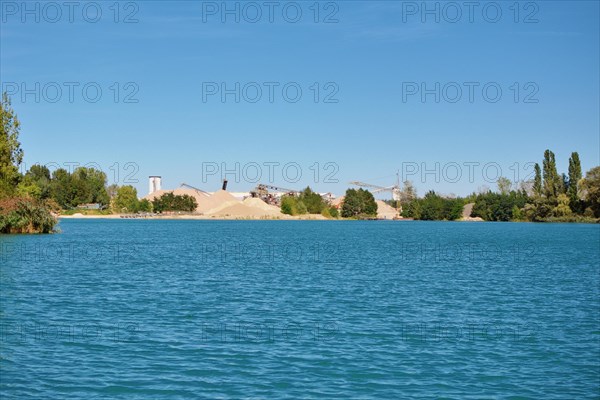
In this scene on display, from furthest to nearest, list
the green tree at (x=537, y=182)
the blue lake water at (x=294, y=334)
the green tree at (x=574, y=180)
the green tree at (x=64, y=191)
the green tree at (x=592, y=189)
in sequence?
the green tree at (x=64, y=191) < the green tree at (x=537, y=182) < the green tree at (x=574, y=180) < the green tree at (x=592, y=189) < the blue lake water at (x=294, y=334)

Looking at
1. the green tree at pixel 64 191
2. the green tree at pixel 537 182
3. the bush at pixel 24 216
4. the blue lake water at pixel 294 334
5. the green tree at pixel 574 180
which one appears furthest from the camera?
the green tree at pixel 64 191

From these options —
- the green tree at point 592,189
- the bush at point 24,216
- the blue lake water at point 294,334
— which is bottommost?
the blue lake water at point 294,334

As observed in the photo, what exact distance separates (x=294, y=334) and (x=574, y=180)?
146 meters

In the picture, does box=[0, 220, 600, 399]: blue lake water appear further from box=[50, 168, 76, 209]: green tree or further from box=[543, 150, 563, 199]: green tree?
box=[50, 168, 76, 209]: green tree

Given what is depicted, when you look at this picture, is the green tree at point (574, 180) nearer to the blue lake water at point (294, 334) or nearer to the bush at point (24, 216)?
the bush at point (24, 216)

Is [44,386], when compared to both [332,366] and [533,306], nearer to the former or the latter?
[332,366]

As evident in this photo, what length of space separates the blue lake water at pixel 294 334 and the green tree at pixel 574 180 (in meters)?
118

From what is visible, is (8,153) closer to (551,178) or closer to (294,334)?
(294,334)

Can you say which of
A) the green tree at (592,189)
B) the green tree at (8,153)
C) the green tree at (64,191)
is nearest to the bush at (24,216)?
the green tree at (8,153)

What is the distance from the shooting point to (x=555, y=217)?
15762 cm

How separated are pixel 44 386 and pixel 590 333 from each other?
1702cm

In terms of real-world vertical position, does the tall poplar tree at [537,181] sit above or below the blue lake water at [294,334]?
above

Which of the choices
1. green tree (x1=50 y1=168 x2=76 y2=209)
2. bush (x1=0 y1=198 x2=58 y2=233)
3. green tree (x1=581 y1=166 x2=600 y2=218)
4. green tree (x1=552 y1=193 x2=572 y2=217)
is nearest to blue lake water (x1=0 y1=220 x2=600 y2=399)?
bush (x1=0 y1=198 x2=58 y2=233)

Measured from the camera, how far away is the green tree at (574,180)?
501 feet
